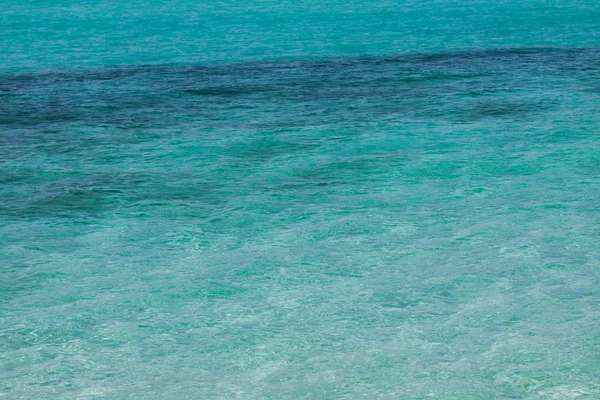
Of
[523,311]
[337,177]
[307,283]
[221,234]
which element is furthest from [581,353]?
[337,177]

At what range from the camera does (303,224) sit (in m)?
4.96

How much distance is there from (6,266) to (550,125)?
3982mm

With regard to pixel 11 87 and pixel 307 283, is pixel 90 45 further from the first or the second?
pixel 307 283

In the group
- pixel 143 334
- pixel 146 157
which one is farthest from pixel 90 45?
pixel 143 334

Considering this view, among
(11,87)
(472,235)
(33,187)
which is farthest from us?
(11,87)

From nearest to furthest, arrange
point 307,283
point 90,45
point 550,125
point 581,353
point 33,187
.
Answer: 1. point 581,353
2. point 307,283
3. point 33,187
4. point 550,125
5. point 90,45

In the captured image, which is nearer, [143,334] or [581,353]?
[581,353]

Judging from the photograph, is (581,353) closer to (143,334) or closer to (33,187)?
(143,334)

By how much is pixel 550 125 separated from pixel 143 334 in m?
3.95

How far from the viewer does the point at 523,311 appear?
3840 mm

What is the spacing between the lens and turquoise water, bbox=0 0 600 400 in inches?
136

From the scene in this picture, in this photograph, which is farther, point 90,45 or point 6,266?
point 90,45

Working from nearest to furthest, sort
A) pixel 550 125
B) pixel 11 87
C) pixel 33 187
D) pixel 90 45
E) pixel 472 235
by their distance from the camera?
pixel 472 235 < pixel 33 187 < pixel 550 125 < pixel 11 87 < pixel 90 45

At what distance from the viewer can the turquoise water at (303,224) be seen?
3461 mm
